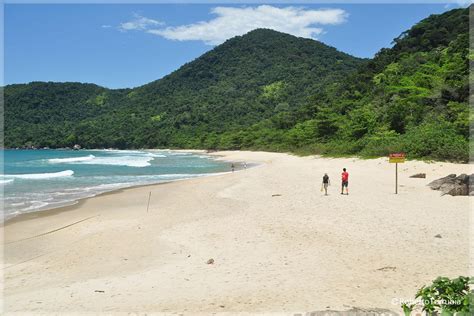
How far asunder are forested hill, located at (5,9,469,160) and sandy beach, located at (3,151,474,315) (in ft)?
49.7

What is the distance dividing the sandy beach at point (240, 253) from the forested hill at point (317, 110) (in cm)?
1515

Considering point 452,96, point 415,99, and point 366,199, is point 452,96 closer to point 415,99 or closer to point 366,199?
point 415,99

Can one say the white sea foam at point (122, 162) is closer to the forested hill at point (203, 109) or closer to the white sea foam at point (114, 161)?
the white sea foam at point (114, 161)

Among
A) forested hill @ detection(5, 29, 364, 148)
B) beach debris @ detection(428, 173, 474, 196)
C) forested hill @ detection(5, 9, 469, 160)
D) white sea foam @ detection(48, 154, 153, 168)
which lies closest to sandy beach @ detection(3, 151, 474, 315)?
beach debris @ detection(428, 173, 474, 196)

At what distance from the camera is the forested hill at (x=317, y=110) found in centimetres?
3552

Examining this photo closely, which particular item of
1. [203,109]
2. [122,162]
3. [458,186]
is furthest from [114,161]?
[203,109]

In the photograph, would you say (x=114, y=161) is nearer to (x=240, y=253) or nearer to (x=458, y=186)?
(x=458, y=186)

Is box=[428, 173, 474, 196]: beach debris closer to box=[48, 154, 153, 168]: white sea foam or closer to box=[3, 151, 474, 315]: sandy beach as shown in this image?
box=[3, 151, 474, 315]: sandy beach

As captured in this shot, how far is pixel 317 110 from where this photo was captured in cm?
7369

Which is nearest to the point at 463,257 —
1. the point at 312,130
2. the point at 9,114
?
the point at 312,130

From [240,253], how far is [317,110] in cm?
6705

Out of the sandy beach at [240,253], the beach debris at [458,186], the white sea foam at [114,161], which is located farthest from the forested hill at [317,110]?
the white sea foam at [114,161]

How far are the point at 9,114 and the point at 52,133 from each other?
39928mm

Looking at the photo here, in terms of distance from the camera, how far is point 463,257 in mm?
8492
